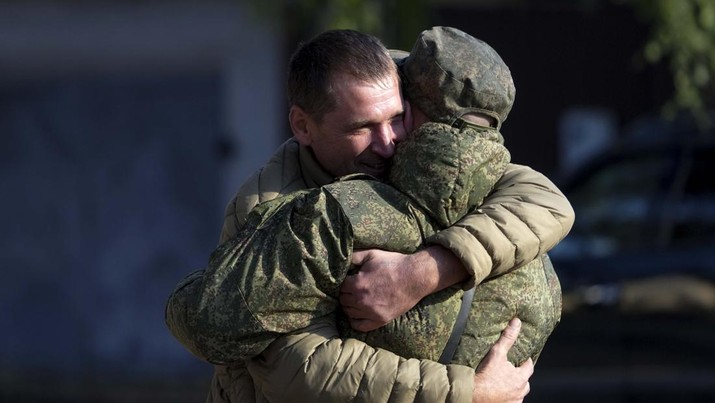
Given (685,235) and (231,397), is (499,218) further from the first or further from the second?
(685,235)

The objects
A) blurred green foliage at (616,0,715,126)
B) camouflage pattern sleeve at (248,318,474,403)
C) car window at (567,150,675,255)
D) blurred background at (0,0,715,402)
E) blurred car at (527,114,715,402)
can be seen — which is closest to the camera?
camouflage pattern sleeve at (248,318,474,403)

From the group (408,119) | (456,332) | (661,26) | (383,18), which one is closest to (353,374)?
(456,332)

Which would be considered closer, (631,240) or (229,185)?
(631,240)

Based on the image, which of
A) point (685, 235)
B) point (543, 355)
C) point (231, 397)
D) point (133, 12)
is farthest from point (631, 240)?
point (231, 397)

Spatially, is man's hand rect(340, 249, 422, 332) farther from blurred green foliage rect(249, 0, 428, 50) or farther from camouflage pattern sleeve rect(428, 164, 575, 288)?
blurred green foliage rect(249, 0, 428, 50)

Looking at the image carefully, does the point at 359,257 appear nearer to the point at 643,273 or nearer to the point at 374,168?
the point at 374,168

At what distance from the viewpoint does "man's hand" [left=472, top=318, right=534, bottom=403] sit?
249cm

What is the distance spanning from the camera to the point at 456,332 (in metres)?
2.48

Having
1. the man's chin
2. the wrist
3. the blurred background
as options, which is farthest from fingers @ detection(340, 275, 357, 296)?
the blurred background

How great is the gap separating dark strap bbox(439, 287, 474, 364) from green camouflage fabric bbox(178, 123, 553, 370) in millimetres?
13

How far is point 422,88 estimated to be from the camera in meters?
2.58

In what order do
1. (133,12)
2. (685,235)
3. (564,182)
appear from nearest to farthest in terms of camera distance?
(685,235) < (564,182) < (133,12)

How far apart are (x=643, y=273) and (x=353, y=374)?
15.6ft

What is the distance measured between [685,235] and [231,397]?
4.64 m
